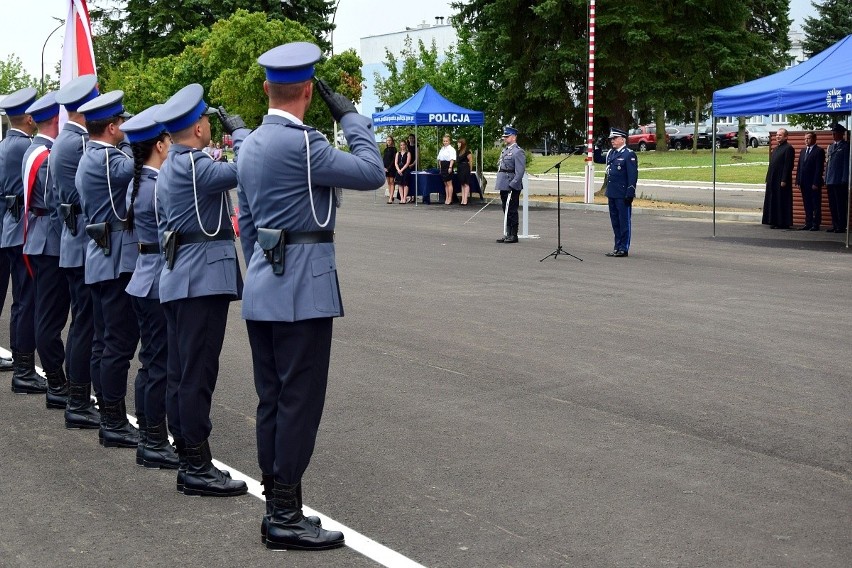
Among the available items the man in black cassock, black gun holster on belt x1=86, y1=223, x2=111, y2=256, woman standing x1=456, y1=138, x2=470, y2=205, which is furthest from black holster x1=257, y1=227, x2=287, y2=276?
woman standing x1=456, y1=138, x2=470, y2=205

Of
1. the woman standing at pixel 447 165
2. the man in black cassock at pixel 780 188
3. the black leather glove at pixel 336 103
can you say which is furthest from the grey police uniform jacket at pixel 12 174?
the woman standing at pixel 447 165

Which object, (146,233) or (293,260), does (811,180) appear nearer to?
(146,233)

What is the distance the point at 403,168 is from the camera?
105 feet

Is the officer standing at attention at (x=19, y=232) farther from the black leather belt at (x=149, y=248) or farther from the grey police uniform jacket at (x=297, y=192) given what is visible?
the grey police uniform jacket at (x=297, y=192)

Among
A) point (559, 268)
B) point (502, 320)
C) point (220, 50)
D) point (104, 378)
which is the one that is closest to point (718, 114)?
point (559, 268)

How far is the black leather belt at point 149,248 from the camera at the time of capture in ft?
21.3

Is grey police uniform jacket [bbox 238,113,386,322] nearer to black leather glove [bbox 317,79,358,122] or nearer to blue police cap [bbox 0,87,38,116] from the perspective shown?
black leather glove [bbox 317,79,358,122]

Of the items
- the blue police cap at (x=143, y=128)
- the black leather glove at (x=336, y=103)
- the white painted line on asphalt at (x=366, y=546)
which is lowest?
the white painted line on asphalt at (x=366, y=546)

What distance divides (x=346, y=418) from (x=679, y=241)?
1304cm

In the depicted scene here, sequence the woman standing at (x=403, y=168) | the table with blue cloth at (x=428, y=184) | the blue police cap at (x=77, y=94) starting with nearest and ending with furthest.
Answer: the blue police cap at (x=77, y=94) → the table with blue cloth at (x=428, y=184) → the woman standing at (x=403, y=168)

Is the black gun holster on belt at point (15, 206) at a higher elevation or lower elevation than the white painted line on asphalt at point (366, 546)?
higher

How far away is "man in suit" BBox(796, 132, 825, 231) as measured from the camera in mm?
21516

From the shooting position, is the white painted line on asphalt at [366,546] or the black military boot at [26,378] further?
the black military boot at [26,378]

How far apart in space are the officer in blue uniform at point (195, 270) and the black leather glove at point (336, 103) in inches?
36.8
